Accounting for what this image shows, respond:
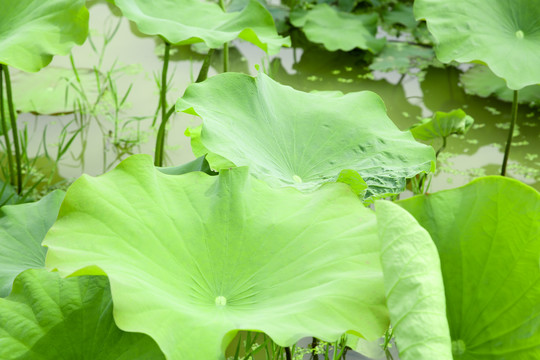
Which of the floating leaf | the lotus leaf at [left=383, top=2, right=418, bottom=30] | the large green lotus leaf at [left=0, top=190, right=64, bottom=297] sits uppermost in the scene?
the lotus leaf at [left=383, top=2, right=418, bottom=30]

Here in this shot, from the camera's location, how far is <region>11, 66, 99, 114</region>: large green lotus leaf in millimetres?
2186

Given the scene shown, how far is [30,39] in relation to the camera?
4.26ft

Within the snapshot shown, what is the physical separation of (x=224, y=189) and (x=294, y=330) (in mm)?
317

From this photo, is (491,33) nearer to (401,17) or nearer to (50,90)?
(401,17)

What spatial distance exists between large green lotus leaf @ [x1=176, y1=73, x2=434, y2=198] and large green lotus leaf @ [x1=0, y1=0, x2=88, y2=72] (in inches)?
13.4

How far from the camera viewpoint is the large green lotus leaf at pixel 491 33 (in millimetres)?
1586

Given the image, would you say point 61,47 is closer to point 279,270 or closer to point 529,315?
point 279,270

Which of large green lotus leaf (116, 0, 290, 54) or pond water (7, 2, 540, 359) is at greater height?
large green lotus leaf (116, 0, 290, 54)

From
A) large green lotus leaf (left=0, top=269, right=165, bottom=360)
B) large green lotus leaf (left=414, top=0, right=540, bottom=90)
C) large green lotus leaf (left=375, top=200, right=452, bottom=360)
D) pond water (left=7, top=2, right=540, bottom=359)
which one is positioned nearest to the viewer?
large green lotus leaf (left=375, top=200, right=452, bottom=360)

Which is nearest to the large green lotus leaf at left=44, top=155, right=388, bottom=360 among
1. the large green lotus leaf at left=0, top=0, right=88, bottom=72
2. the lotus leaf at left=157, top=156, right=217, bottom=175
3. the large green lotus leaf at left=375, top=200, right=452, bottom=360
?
the large green lotus leaf at left=375, top=200, right=452, bottom=360

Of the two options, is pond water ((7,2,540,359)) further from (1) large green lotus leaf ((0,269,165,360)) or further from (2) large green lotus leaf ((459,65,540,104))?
(1) large green lotus leaf ((0,269,165,360))

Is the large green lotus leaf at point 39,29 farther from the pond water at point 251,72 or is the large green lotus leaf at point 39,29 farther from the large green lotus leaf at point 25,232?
the pond water at point 251,72

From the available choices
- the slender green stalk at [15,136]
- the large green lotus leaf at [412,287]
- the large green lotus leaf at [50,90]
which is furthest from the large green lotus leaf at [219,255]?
the large green lotus leaf at [50,90]

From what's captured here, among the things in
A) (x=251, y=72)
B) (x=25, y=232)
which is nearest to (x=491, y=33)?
(x=251, y=72)
